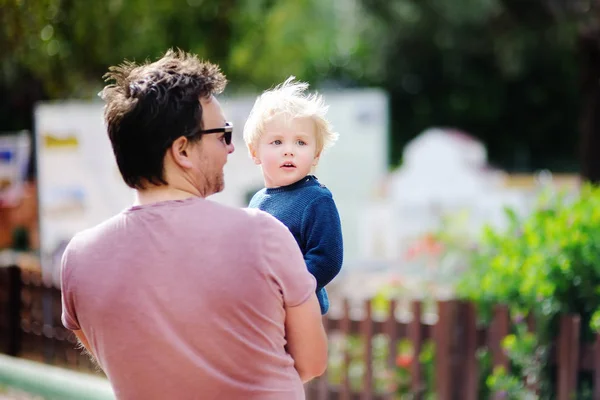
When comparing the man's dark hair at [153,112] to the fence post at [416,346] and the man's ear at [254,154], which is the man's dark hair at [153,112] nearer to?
the man's ear at [254,154]

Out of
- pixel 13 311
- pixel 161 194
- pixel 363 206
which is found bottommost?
pixel 13 311

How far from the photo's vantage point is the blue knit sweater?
5.39 ft

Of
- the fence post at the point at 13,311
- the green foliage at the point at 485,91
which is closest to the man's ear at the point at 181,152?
the fence post at the point at 13,311

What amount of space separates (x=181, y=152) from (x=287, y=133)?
1.08 ft

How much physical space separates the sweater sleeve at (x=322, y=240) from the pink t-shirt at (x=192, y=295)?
19 cm

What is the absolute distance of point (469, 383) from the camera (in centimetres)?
397

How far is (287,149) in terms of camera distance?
67.7 inches

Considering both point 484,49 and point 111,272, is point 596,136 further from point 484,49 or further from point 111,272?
point 484,49

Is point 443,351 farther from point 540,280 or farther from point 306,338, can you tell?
point 306,338

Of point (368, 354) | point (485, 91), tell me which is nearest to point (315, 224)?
point (368, 354)

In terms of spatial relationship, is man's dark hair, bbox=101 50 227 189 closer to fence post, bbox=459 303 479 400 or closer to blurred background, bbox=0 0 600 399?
blurred background, bbox=0 0 600 399

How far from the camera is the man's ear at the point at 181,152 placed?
57.6 inches

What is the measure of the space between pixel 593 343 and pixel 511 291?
1.40ft

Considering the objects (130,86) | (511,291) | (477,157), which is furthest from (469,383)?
(477,157)
